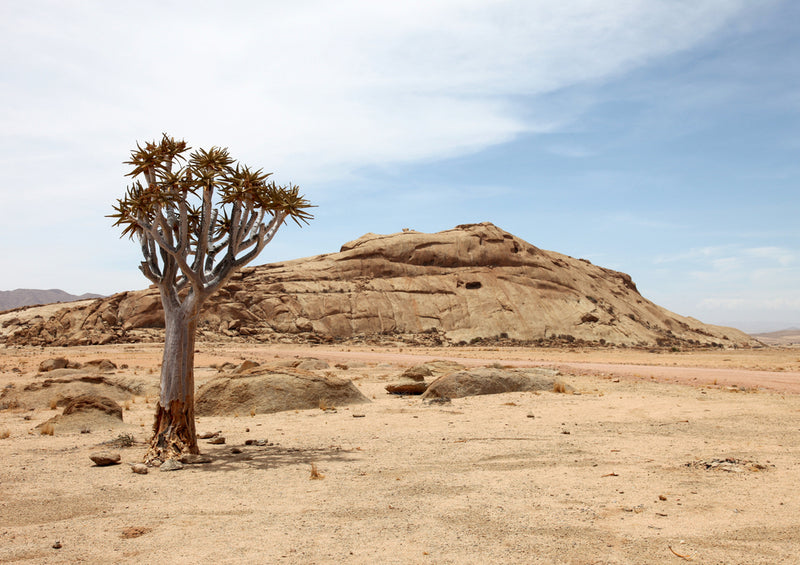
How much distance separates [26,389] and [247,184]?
1130 centimetres

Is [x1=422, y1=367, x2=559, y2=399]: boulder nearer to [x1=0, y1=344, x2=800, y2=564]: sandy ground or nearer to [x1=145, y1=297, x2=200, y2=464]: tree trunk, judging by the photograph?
[x1=0, y1=344, x2=800, y2=564]: sandy ground

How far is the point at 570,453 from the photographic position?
9281 mm

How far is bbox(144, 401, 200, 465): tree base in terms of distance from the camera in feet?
30.1

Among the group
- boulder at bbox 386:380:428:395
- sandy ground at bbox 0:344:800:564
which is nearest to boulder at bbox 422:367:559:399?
boulder at bbox 386:380:428:395

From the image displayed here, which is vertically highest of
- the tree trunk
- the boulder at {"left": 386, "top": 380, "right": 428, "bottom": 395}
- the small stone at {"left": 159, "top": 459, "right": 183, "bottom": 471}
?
the tree trunk

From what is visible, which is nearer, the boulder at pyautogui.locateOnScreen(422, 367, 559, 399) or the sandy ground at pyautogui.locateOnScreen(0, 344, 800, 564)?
the sandy ground at pyautogui.locateOnScreen(0, 344, 800, 564)

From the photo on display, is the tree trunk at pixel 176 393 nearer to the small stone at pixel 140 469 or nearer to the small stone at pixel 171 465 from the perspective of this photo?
the small stone at pixel 171 465

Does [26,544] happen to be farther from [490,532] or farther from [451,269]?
[451,269]

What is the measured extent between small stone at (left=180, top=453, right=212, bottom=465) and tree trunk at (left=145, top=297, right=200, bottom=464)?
14 centimetres

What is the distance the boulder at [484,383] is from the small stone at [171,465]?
9.05 metres

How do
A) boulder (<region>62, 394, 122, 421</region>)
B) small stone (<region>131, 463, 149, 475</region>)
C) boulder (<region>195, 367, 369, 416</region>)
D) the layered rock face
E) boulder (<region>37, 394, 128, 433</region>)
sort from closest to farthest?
small stone (<region>131, 463, 149, 475</region>), boulder (<region>37, 394, 128, 433</region>), boulder (<region>62, 394, 122, 421</region>), boulder (<region>195, 367, 369, 416</region>), the layered rock face

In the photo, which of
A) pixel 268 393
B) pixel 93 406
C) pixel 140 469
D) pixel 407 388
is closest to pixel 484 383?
pixel 407 388

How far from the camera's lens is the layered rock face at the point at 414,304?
57031 mm

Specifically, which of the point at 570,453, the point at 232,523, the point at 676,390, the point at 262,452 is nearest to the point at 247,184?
the point at 262,452
